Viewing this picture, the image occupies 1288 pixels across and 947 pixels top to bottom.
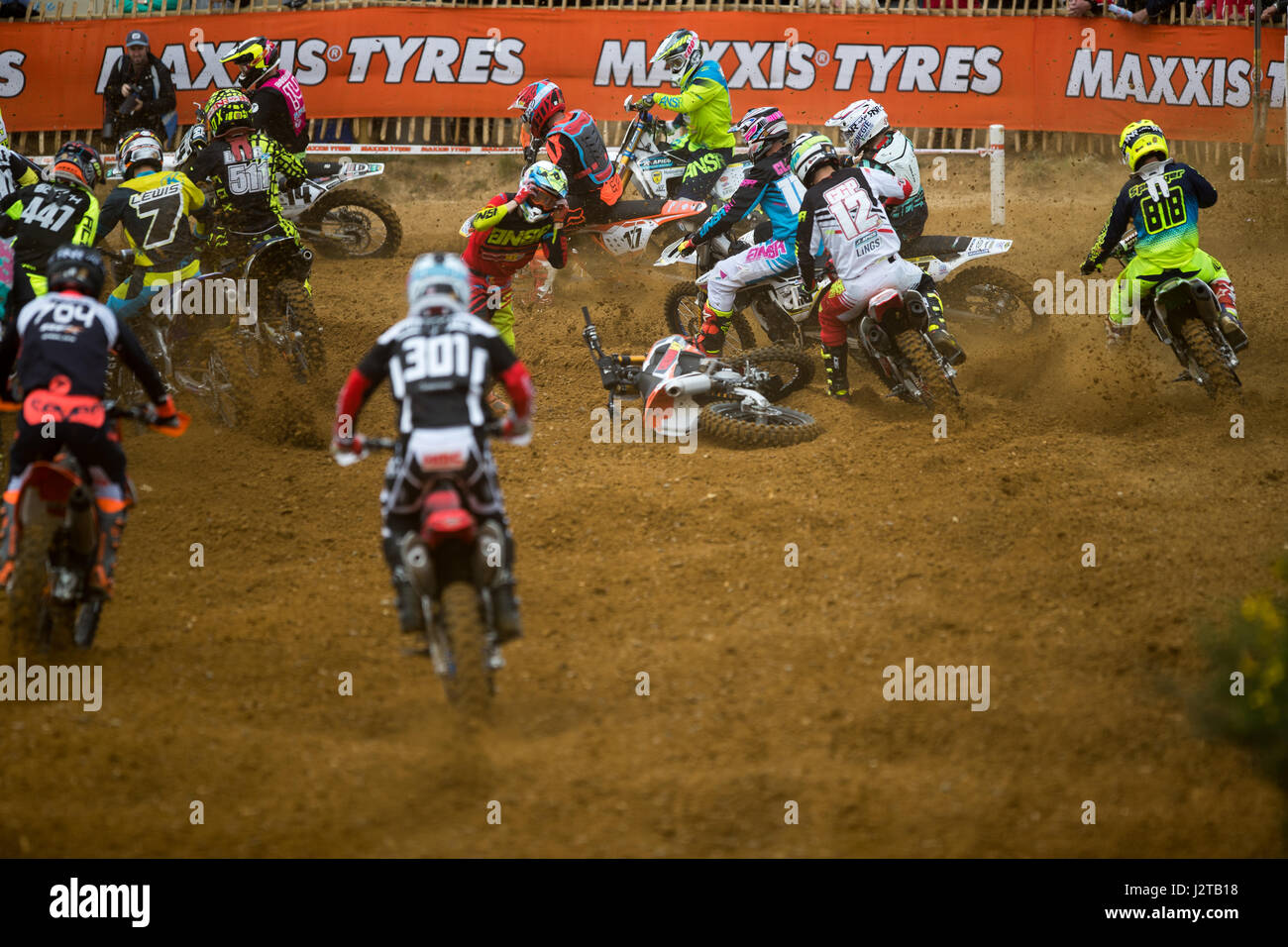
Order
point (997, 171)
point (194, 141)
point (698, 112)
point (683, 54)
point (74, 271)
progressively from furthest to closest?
point (997, 171)
point (683, 54)
point (698, 112)
point (194, 141)
point (74, 271)

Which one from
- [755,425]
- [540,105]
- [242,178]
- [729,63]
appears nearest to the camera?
[755,425]

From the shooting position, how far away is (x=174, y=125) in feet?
48.5

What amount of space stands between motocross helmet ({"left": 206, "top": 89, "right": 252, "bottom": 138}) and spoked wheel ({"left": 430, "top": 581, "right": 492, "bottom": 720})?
617 cm

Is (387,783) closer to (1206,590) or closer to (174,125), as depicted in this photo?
(1206,590)

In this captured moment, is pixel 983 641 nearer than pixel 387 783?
No

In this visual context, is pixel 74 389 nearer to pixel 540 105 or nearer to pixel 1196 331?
pixel 540 105

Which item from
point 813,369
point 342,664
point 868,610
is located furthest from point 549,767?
point 813,369

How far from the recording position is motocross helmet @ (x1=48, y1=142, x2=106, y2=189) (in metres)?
9.41

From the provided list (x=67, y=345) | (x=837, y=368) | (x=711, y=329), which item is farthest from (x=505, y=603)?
(x=711, y=329)

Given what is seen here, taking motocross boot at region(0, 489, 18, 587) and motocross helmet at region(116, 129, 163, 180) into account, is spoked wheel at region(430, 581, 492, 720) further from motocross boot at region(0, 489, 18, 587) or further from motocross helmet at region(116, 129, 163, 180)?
motocross helmet at region(116, 129, 163, 180)

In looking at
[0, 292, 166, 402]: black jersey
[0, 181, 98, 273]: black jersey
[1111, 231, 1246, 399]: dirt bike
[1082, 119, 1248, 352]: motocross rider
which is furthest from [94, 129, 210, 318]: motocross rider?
[1111, 231, 1246, 399]: dirt bike

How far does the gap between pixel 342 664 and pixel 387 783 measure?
1.36 meters

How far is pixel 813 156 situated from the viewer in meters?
9.22

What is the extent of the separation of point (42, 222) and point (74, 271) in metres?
3.06
